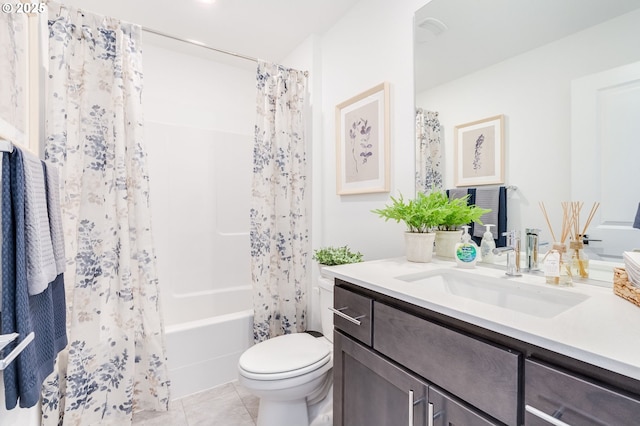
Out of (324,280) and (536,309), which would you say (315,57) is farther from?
(536,309)

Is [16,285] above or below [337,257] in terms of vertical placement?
above

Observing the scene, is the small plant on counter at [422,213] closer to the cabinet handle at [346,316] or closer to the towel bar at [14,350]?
the cabinet handle at [346,316]

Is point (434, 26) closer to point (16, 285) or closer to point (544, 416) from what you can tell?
point (544, 416)

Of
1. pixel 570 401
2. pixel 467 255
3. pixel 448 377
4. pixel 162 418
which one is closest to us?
pixel 570 401

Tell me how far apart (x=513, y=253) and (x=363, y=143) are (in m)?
1.02

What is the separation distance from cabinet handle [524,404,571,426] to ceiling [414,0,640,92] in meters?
1.18

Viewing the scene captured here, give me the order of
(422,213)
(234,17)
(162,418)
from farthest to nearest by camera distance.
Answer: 1. (234,17)
2. (162,418)
3. (422,213)

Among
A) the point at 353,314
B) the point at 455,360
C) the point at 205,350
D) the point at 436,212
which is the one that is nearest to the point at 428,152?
the point at 436,212

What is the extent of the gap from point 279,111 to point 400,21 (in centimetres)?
93

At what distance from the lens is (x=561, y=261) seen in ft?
3.22

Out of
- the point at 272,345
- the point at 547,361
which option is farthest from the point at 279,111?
the point at 547,361

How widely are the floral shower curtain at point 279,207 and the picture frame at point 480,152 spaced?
3.67ft

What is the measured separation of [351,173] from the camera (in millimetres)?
1896

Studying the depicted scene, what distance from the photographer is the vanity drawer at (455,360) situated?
0.62m
